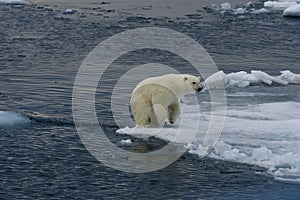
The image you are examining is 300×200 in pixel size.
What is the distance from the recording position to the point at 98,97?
9672 mm

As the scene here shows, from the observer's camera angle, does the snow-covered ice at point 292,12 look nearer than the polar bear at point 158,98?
No

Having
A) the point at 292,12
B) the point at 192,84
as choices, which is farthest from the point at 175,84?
the point at 292,12

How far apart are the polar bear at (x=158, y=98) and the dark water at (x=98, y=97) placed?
38cm

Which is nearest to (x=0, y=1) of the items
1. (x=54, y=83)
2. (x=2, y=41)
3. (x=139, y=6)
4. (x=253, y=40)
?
(x=139, y=6)

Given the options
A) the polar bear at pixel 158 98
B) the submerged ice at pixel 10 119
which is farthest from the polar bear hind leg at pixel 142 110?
the submerged ice at pixel 10 119

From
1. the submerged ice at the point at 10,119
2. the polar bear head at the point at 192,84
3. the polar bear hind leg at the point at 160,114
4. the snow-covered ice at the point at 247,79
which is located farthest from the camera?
the snow-covered ice at the point at 247,79

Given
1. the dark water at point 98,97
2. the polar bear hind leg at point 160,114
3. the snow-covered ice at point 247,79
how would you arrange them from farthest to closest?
the snow-covered ice at point 247,79 → the polar bear hind leg at point 160,114 → the dark water at point 98,97

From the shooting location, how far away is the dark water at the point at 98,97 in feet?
19.9

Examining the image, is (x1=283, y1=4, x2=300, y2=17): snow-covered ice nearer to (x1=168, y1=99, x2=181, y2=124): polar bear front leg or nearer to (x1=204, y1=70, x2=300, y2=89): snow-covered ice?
(x1=204, y1=70, x2=300, y2=89): snow-covered ice

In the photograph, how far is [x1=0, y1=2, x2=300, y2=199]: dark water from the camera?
607cm

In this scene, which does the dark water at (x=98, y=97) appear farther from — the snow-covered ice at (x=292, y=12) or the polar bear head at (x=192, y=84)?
the polar bear head at (x=192, y=84)

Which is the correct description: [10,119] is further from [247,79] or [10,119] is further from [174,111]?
[247,79]

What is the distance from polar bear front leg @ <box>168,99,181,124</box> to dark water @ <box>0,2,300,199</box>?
68 centimetres

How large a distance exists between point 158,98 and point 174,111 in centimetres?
36
